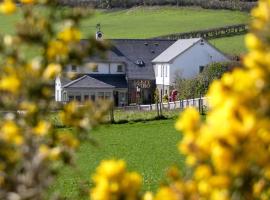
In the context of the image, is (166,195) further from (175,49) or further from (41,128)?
(175,49)

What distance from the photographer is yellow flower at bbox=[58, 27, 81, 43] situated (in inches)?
105

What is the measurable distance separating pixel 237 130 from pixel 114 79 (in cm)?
6450

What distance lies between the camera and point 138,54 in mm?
68500

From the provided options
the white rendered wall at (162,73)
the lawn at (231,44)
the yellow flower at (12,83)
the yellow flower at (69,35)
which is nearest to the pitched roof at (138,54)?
the white rendered wall at (162,73)

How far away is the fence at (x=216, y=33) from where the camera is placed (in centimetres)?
8400

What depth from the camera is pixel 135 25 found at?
319 feet

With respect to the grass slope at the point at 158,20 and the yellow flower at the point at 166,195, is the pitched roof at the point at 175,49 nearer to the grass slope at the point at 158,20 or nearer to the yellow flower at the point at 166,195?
the grass slope at the point at 158,20

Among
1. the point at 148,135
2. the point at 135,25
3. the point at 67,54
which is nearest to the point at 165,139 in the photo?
the point at 148,135

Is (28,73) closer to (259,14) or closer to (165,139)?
(259,14)

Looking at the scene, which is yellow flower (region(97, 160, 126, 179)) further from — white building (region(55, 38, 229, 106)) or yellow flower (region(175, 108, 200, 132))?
white building (region(55, 38, 229, 106))

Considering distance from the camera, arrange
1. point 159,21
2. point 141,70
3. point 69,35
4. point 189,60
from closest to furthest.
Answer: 1. point 69,35
2. point 189,60
3. point 141,70
4. point 159,21

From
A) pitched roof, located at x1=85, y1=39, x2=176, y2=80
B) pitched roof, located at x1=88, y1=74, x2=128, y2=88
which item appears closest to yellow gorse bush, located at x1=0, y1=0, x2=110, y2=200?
pitched roof, located at x1=88, y1=74, x2=128, y2=88

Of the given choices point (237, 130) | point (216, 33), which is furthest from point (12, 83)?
point (216, 33)

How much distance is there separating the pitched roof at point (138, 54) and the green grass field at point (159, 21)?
14234 mm
